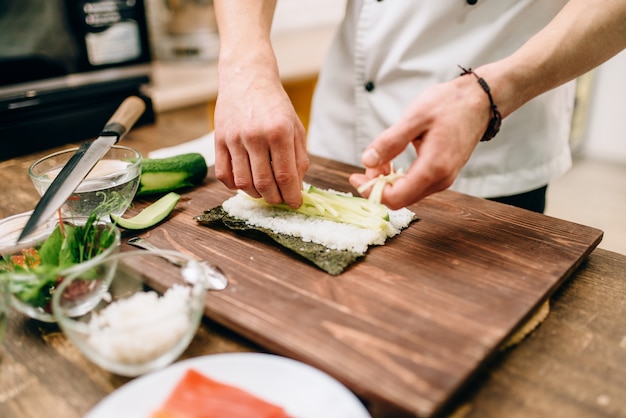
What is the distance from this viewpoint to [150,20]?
125 inches

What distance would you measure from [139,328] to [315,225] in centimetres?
48

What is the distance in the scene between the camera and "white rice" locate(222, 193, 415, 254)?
Result: 3.32ft

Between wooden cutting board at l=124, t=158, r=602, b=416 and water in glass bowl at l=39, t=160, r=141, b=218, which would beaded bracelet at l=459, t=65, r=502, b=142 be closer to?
wooden cutting board at l=124, t=158, r=602, b=416

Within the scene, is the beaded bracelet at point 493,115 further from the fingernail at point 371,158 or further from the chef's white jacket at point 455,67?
the chef's white jacket at point 455,67

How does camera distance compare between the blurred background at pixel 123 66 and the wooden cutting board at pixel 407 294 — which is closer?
the wooden cutting board at pixel 407 294

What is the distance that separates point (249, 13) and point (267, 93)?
34 cm

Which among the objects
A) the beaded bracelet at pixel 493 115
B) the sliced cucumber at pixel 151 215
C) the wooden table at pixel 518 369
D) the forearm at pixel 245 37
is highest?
the forearm at pixel 245 37

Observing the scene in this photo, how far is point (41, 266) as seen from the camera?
32.9 inches

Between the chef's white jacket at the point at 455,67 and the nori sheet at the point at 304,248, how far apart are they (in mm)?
635

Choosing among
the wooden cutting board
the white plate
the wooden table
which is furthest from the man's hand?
the white plate

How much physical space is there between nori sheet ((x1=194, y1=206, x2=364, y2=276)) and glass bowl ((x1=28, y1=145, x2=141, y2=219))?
169 millimetres

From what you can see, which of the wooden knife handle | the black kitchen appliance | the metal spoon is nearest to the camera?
the metal spoon

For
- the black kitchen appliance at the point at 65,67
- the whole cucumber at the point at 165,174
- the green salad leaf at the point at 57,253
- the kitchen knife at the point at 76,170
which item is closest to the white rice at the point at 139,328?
the green salad leaf at the point at 57,253

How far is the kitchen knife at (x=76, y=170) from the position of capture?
0.93 m
